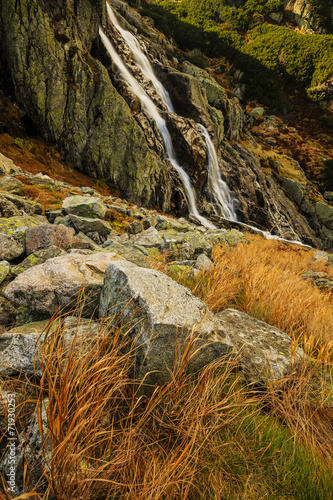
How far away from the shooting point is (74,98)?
1496 centimetres

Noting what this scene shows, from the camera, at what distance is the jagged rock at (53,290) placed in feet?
5.69

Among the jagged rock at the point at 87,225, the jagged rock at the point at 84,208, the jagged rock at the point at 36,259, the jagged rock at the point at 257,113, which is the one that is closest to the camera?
the jagged rock at the point at 36,259

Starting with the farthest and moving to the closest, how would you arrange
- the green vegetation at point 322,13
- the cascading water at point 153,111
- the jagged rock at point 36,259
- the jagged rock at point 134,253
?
1. the green vegetation at point 322,13
2. the cascading water at point 153,111
3. the jagged rock at point 134,253
4. the jagged rock at point 36,259

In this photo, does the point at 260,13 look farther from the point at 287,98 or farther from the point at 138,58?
the point at 138,58

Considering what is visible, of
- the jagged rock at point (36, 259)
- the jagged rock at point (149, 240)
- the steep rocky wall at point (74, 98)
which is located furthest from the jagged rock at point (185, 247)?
the steep rocky wall at point (74, 98)

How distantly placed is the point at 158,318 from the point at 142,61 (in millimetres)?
29241

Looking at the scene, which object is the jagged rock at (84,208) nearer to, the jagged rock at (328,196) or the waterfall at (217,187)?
the waterfall at (217,187)

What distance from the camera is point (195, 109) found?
23.5 m

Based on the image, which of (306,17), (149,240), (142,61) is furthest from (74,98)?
(306,17)

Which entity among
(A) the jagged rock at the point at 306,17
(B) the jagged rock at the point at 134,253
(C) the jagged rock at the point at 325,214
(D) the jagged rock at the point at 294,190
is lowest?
(B) the jagged rock at the point at 134,253

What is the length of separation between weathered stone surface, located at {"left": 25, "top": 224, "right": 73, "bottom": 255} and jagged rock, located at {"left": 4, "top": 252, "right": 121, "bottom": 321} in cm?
134

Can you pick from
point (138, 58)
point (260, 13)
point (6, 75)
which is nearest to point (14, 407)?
point (6, 75)

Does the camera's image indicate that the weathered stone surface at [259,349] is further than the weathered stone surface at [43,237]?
No

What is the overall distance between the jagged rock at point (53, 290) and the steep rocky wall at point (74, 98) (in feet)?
46.3
